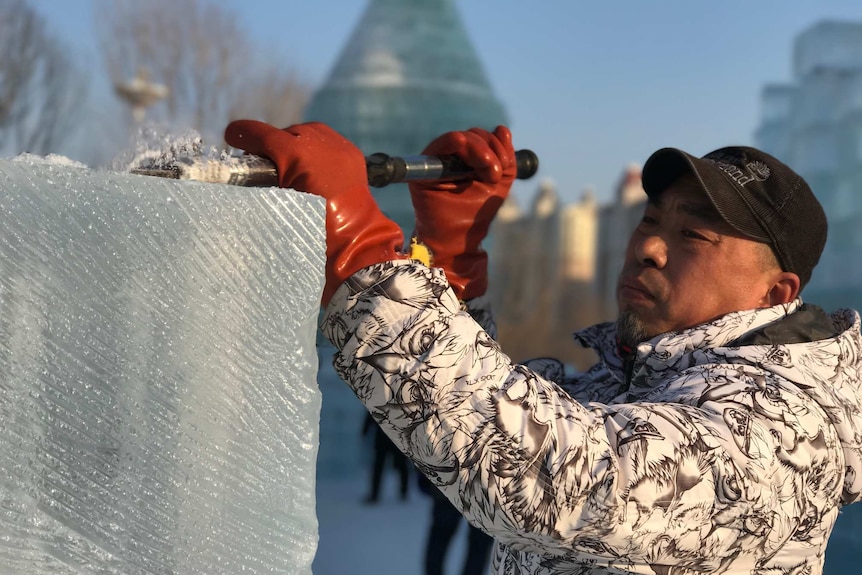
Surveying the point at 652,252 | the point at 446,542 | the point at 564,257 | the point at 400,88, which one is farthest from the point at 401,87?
the point at 564,257

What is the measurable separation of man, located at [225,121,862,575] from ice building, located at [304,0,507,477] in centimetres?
513

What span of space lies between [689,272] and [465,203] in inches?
17.5

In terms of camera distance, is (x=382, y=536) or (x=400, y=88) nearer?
(x=382, y=536)

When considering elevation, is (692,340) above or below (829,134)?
below

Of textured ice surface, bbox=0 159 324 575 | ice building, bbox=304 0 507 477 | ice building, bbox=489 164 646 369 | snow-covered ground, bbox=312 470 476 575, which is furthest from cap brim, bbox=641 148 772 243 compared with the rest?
ice building, bbox=489 164 646 369

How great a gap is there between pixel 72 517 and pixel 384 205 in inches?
167

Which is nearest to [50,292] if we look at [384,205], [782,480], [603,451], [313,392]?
[313,392]

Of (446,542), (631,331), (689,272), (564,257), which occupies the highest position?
(689,272)

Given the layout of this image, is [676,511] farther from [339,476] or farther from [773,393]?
[339,476]

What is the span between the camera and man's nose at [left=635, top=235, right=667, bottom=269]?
1429 millimetres

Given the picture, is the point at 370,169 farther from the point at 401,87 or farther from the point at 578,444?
the point at 401,87

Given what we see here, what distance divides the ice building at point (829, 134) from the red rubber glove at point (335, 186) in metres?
3.25

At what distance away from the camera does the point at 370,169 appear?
1145 mm

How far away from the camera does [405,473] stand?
7.59 feet
